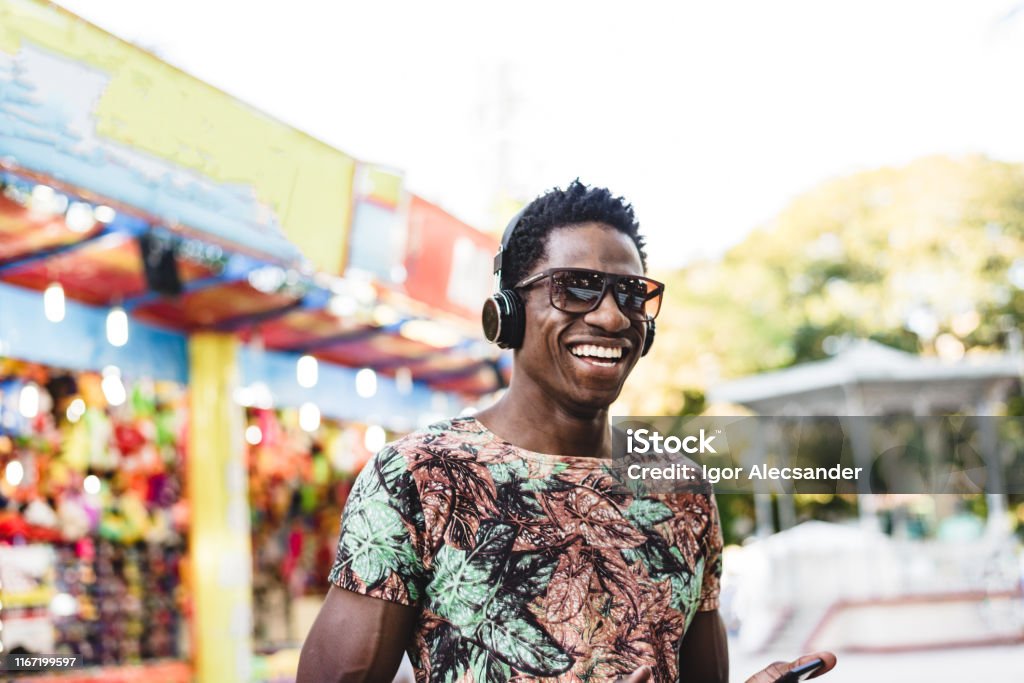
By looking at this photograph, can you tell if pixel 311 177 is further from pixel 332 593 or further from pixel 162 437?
pixel 332 593

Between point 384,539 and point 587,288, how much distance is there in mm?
553

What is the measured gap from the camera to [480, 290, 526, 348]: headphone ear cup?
1792 mm

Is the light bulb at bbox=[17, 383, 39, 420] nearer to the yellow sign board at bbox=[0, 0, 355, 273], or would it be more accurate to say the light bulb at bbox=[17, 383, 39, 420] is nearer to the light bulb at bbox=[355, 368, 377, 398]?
the yellow sign board at bbox=[0, 0, 355, 273]

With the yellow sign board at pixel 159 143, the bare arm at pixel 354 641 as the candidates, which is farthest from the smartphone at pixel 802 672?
the yellow sign board at pixel 159 143

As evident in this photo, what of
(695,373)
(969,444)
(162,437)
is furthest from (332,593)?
(695,373)

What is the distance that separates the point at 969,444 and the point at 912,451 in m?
0.25

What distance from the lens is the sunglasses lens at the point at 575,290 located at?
1.72m

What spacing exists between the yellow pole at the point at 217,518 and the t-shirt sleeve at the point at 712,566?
16.6ft

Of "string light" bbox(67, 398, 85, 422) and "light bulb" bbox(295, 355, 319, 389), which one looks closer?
"string light" bbox(67, 398, 85, 422)

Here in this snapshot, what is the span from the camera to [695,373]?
20531mm

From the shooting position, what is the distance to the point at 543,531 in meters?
1.63

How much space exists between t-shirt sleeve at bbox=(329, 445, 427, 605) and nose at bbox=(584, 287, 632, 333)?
40 cm

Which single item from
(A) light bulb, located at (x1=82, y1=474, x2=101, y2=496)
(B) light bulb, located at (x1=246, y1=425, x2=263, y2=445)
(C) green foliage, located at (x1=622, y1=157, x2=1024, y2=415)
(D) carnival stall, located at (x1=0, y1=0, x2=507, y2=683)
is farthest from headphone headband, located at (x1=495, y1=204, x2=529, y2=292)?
(C) green foliage, located at (x1=622, y1=157, x2=1024, y2=415)

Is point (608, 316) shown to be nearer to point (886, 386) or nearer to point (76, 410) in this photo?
point (76, 410)
